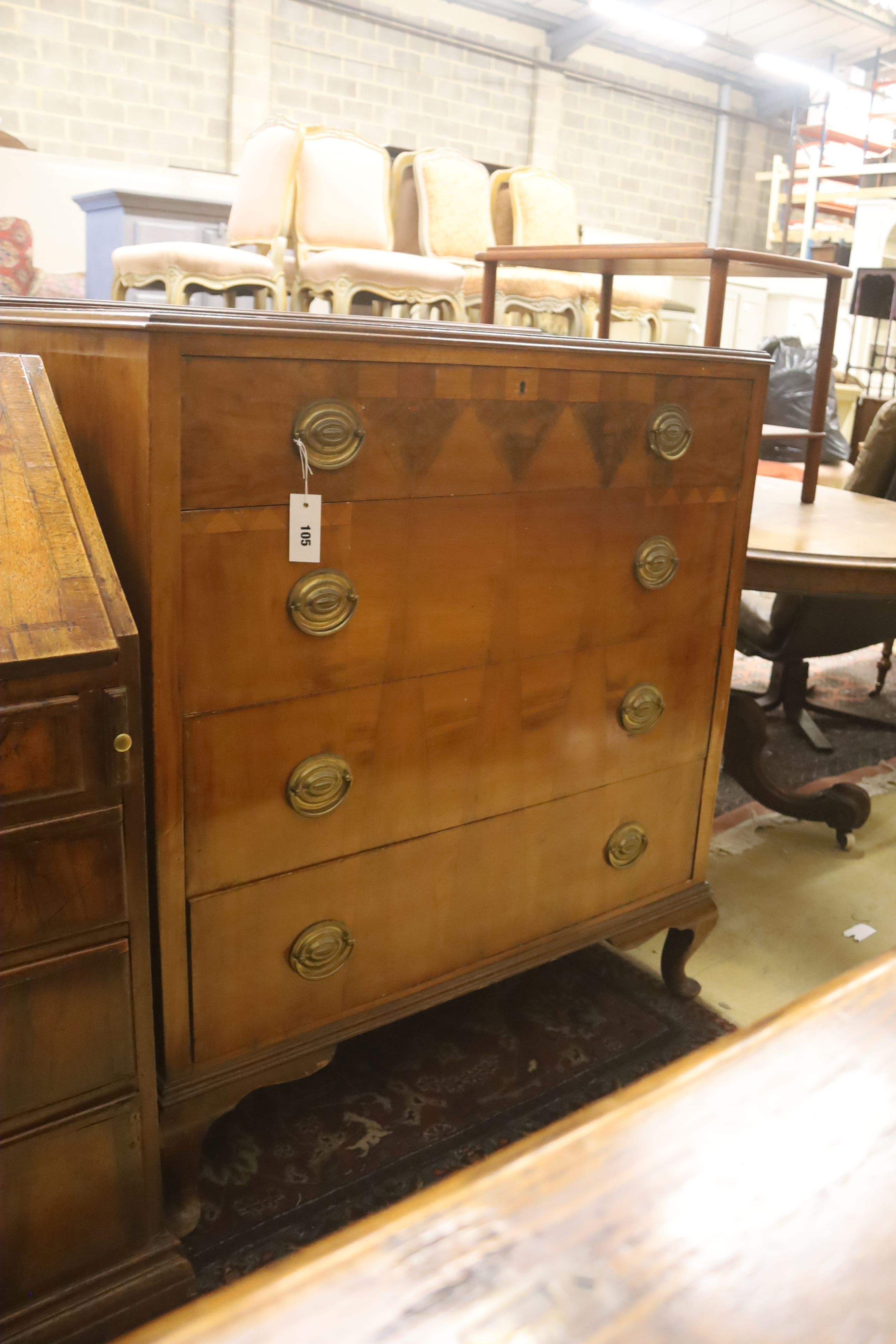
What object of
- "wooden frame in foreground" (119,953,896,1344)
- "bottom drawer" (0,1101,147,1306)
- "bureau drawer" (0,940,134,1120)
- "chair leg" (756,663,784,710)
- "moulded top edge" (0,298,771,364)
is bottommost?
"chair leg" (756,663,784,710)

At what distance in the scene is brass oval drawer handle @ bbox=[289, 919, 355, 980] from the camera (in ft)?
4.48

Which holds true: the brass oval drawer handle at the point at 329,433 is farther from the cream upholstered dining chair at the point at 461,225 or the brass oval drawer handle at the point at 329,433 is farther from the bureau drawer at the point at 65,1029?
the cream upholstered dining chair at the point at 461,225

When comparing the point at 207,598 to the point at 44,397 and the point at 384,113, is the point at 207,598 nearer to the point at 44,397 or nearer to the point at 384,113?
the point at 44,397

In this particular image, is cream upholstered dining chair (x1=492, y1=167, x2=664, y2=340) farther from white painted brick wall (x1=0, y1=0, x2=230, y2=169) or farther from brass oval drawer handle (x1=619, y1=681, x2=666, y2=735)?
brass oval drawer handle (x1=619, y1=681, x2=666, y2=735)

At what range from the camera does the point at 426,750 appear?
1429mm

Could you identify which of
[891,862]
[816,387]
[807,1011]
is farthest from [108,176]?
[807,1011]

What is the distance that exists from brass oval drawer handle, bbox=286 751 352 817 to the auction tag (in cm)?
27

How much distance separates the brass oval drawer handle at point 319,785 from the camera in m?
1.30

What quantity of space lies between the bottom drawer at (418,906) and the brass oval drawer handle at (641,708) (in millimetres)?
101

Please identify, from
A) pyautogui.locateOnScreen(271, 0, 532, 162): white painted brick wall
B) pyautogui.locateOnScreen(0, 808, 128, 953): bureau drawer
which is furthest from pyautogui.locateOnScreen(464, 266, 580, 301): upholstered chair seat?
pyautogui.locateOnScreen(0, 808, 128, 953): bureau drawer

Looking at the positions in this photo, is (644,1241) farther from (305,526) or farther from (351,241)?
(351,241)

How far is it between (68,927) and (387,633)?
52 centimetres

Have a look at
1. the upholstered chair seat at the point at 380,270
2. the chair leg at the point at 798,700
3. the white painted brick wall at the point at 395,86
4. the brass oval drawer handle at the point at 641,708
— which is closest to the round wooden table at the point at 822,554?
the brass oval drawer handle at the point at 641,708

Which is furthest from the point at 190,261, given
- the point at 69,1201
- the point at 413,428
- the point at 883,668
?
the point at 69,1201
